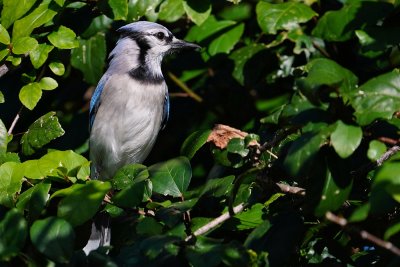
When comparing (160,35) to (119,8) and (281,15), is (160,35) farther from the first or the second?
(281,15)

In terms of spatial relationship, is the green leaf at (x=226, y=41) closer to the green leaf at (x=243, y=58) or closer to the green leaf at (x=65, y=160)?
the green leaf at (x=243, y=58)

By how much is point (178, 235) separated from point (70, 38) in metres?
1.71

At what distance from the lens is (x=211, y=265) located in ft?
6.68

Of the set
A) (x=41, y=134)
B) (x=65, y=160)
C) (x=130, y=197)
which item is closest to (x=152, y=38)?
(x=41, y=134)

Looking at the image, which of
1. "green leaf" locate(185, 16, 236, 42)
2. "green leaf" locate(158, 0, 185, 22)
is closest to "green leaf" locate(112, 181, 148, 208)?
"green leaf" locate(158, 0, 185, 22)

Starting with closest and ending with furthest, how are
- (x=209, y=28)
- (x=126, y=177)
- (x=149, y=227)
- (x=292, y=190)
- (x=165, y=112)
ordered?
1. (x=149, y=227)
2. (x=292, y=190)
3. (x=126, y=177)
4. (x=209, y=28)
5. (x=165, y=112)

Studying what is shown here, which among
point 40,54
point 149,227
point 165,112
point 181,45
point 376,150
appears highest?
point 376,150

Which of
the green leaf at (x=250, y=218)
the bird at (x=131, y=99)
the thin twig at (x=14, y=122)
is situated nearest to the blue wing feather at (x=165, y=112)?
the bird at (x=131, y=99)

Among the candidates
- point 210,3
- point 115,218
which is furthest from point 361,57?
point 115,218

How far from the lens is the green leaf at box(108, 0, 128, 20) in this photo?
374 cm

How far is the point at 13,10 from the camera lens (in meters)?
3.62

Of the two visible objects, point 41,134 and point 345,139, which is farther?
point 41,134

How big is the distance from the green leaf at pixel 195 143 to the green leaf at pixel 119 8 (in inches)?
40.4

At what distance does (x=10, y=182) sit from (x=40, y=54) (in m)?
1.05
